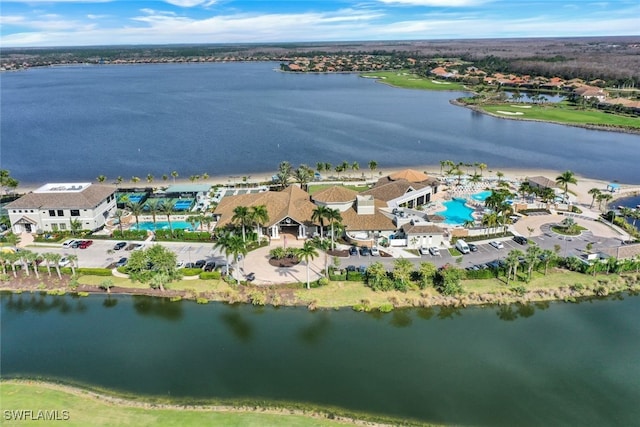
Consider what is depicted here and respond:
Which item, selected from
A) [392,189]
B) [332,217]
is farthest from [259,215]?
[392,189]

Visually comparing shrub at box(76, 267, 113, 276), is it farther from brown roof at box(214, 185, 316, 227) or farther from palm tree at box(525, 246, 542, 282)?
palm tree at box(525, 246, 542, 282)

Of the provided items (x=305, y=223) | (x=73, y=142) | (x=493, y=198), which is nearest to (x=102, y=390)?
(x=305, y=223)

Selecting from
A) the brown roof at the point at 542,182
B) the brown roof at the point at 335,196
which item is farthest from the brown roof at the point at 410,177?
the brown roof at the point at 542,182

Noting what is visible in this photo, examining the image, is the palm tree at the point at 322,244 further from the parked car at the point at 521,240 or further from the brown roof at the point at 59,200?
the brown roof at the point at 59,200

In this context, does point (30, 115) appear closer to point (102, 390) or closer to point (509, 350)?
point (102, 390)

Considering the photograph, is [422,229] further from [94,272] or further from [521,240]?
[94,272]

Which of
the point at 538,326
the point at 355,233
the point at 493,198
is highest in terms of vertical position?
the point at 493,198
